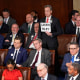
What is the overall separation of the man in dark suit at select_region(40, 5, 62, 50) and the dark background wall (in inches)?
92.7

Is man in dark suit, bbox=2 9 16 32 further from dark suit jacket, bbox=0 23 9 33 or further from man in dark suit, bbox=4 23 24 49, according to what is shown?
man in dark suit, bbox=4 23 24 49

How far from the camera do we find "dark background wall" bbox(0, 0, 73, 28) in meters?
8.07

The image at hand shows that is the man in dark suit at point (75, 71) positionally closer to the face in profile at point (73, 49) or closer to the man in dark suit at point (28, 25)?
the face in profile at point (73, 49)

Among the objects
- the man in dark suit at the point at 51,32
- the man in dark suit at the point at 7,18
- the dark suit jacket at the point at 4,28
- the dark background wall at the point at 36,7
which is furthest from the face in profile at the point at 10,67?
the dark background wall at the point at 36,7

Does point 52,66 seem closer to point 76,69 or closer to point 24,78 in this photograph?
point 24,78

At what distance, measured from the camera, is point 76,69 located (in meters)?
3.81

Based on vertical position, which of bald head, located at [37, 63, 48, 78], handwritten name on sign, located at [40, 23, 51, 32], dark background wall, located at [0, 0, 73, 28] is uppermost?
dark background wall, located at [0, 0, 73, 28]

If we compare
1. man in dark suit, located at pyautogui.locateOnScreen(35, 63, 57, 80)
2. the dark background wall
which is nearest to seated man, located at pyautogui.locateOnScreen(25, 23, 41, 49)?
man in dark suit, located at pyautogui.locateOnScreen(35, 63, 57, 80)

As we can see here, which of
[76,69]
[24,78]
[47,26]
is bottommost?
[24,78]

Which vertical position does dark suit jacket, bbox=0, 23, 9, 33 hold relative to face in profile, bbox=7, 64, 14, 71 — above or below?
above

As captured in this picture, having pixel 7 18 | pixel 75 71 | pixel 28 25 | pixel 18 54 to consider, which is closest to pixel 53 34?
pixel 18 54

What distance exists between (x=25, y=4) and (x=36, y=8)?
15.6 inches

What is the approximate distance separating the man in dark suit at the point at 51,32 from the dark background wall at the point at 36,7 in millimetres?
2354

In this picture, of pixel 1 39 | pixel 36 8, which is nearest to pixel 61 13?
pixel 36 8
